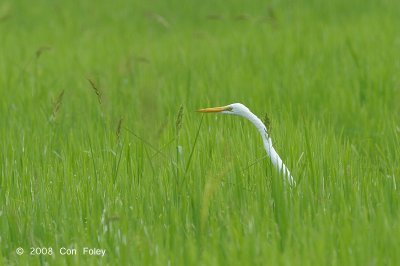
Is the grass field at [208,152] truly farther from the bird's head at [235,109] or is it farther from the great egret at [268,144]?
the bird's head at [235,109]

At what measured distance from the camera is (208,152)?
4113mm

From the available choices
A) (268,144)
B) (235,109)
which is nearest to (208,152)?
(235,109)

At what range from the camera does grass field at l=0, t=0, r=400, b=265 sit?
10.1ft

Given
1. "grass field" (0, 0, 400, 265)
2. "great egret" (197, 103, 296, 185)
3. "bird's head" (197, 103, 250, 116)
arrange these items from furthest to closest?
1. "bird's head" (197, 103, 250, 116)
2. "great egret" (197, 103, 296, 185)
3. "grass field" (0, 0, 400, 265)

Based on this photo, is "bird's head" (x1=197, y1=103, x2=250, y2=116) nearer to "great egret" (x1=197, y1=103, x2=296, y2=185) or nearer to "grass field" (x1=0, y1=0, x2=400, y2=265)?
"great egret" (x1=197, y1=103, x2=296, y2=185)

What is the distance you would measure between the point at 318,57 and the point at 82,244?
177 inches

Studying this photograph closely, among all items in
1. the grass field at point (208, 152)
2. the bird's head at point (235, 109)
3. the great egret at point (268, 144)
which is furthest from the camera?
the bird's head at point (235, 109)

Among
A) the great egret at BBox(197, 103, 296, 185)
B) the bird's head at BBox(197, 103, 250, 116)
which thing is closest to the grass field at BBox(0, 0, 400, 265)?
the great egret at BBox(197, 103, 296, 185)

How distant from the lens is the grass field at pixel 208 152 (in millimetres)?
3066

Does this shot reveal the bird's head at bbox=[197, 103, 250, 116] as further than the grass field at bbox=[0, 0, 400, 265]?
Yes

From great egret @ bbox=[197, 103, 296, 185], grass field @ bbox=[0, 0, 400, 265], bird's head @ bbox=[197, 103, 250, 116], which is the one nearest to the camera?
grass field @ bbox=[0, 0, 400, 265]

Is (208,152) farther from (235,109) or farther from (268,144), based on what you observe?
(268,144)

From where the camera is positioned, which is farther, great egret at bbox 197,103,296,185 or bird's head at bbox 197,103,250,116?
bird's head at bbox 197,103,250,116

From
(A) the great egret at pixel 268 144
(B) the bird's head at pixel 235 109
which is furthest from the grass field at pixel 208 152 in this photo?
(B) the bird's head at pixel 235 109
